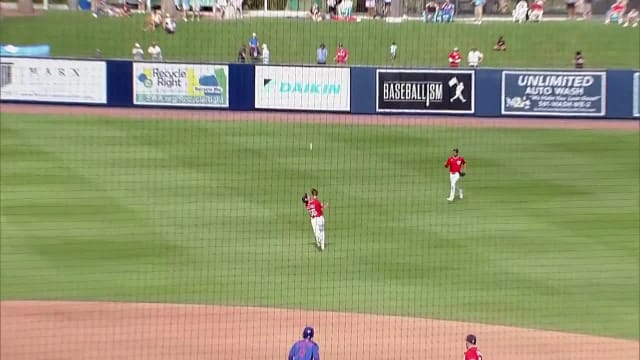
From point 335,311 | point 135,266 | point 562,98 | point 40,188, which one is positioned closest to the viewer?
point 335,311

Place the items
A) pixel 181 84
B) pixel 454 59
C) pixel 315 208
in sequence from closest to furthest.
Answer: pixel 315 208 < pixel 181 84 < pixel 454 59

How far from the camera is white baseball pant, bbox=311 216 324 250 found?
15.2 meters

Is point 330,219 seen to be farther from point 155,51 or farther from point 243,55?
point 155,51

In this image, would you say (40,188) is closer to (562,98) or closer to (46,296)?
(46,296)

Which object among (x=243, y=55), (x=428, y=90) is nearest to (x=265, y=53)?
(x=243, y=55)

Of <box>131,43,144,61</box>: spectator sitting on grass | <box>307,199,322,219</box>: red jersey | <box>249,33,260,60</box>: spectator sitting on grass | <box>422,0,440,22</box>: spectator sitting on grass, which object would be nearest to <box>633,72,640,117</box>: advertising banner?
<box>422,0,440,22</box>: spectator sitting on grass

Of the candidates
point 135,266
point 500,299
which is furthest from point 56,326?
point 500,299

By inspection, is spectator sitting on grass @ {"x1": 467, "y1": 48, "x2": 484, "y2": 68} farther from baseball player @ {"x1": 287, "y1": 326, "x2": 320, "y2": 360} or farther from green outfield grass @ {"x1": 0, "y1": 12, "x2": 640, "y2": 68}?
baseball player @ {"x1": 287, "y1": 326, "x2": 320, "y2": 360}

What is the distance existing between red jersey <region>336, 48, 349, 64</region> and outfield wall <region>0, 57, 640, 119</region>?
95.5 inches

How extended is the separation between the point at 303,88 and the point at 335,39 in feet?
11.2

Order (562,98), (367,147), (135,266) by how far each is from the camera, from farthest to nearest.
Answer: (367,147), (562,98), (135,266)

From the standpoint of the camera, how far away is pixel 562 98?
17906 millimetres

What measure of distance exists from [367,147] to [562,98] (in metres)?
4.76

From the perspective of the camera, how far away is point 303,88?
18688 millimetres
